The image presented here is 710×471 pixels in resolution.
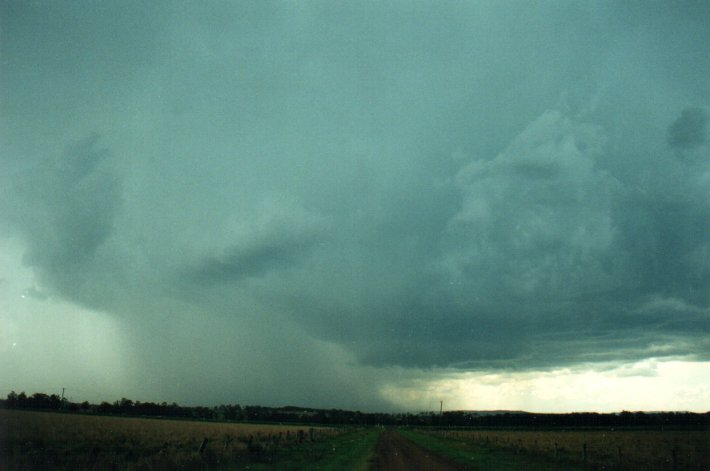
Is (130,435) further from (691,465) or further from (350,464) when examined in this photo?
(691,465)

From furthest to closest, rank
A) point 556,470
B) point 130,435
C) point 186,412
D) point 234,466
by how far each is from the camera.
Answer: point 186,412, point 130,435, point 556,470, point 234,466

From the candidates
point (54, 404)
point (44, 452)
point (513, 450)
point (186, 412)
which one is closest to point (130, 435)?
point (44, 452)

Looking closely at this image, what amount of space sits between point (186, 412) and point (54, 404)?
1565 inches

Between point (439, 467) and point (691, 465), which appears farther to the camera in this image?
point (691, 465)

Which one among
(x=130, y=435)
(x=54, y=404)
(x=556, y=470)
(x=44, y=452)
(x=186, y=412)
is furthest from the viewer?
(x=186, y=412)

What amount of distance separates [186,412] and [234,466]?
142 m

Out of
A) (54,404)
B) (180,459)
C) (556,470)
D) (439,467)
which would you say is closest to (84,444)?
(180,459)

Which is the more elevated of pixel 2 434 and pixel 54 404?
pixel 2 434

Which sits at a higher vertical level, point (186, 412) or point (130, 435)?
point (130, 435)

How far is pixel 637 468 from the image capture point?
25875 mm

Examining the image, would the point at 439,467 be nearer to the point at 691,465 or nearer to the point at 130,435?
the point at 691,465

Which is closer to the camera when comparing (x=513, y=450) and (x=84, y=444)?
(x=84, y=444)

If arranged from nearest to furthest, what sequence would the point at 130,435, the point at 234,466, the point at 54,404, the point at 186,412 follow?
the point at 234,466 < the point at 130,435 < the point at 54,404 < the point at 186,412

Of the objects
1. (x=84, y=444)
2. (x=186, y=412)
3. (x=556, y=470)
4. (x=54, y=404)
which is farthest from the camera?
(x=186, y=412)
